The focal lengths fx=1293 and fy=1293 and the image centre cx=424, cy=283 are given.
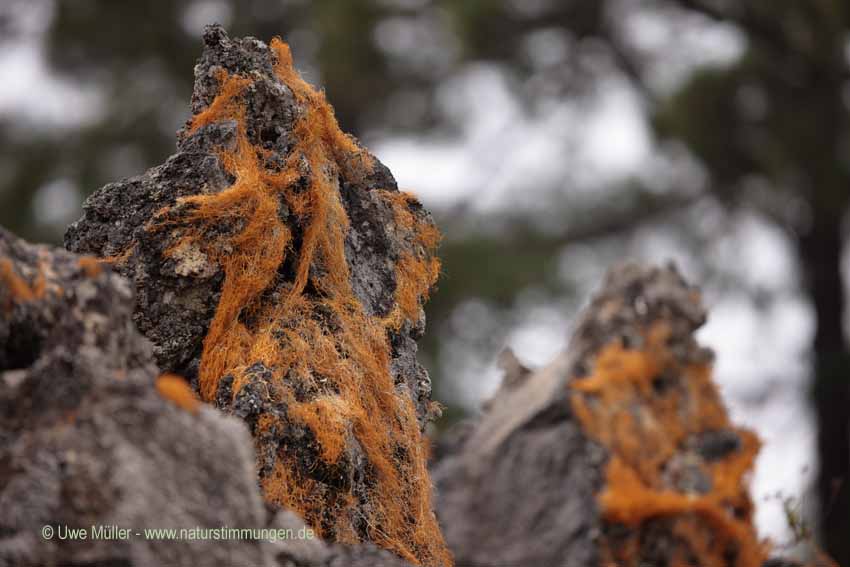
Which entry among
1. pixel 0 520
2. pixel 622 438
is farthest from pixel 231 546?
pixel 622 438

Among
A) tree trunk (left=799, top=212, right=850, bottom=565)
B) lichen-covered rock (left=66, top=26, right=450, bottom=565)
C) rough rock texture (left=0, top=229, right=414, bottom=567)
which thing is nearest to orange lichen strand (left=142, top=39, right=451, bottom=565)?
lichen-covered rock (left=66, top=26, right=450, bottom=565)

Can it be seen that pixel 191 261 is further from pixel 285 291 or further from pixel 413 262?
pixel 413 262

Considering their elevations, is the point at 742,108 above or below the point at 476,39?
below

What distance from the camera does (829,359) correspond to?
8.68 m

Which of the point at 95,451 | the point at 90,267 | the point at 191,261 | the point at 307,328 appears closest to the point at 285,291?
the point at 307,328

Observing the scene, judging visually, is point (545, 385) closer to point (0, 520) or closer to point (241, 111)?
point (241, 111)

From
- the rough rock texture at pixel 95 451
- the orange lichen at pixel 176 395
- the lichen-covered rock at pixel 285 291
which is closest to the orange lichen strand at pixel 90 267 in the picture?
the rough rock texture at pixel 95 451

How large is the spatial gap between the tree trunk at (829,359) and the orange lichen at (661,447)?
4.92 metres

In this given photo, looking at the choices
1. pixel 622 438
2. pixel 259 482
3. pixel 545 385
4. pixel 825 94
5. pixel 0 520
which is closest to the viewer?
pixel 0 520

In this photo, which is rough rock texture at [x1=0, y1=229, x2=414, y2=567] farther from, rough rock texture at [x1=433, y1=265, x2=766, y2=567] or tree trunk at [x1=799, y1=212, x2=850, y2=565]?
tree trunk at [x1=799, y1=212, x2=850, y2=565]

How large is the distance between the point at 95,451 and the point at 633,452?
4.43 ft

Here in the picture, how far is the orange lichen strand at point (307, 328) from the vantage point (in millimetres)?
2549

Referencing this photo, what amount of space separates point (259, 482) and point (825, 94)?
299 inches

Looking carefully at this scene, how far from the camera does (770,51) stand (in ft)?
31.0
